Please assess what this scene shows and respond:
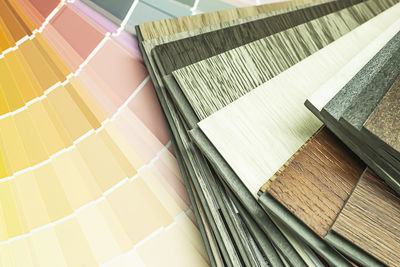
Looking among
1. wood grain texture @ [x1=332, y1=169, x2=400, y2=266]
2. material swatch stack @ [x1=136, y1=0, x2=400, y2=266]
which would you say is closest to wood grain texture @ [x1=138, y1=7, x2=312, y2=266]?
material swatch stack @ [x1=136, y1=0, x2=400, y2=266]

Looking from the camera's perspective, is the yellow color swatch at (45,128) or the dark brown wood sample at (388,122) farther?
the yellow color swatch at (45,128)

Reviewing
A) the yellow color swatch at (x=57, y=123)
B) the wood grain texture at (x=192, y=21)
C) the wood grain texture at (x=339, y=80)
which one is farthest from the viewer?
the wood grain texture at (x=192, y=21)

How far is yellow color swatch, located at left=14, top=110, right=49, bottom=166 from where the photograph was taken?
81cm

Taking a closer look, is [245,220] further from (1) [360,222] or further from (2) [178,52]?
(2) [178,52]

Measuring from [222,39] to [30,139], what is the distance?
1.89ft

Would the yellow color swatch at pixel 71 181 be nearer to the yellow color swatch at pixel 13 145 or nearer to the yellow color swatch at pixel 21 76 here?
the yellow color swatch at pixel 13 145

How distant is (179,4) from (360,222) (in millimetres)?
864

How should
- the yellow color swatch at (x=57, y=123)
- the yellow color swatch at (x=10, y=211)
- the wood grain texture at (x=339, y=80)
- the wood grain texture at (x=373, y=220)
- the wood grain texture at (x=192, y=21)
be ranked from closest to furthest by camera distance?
the wood grain texture at (x=373, y=220)
the wood grain texture at (x=339, y=80)
the yellow color swatch at (x=10, y=211)
the yellow color swatch at (x=57, y=123)
the wood grain texture at (x=192, y=21)

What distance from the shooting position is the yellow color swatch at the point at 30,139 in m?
0.81

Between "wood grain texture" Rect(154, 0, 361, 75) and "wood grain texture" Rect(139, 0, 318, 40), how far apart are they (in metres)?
0.07

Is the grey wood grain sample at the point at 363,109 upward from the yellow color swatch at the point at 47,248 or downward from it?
downward

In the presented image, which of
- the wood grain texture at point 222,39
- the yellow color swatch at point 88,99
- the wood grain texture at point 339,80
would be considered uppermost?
the yellow color swatch at point 88,99

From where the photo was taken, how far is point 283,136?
2.34ft

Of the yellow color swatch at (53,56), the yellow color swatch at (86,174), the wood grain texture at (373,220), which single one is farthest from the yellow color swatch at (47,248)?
the wood grain texture at (373,220)
